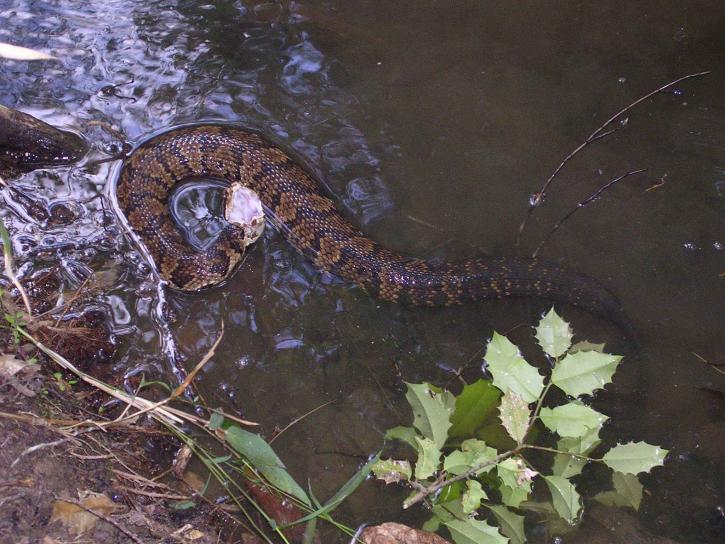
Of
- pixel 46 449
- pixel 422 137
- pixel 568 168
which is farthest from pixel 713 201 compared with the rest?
pixel 46 449

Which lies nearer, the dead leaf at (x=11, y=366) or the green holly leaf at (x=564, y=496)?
the dead leaf at (x=11, y=366)

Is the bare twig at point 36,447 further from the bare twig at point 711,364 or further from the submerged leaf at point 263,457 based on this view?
the bare twig at point 711,364

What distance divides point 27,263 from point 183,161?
54.1 inches

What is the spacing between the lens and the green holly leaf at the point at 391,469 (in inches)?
132

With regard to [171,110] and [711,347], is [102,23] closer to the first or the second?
[171,110]

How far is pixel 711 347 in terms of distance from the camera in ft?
14.1

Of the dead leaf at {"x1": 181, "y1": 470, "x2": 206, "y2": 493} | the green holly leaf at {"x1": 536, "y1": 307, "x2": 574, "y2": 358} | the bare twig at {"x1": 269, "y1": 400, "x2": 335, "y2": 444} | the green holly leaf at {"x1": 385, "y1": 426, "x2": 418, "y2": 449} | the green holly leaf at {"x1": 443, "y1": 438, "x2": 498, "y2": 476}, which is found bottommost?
the dead leaf at {"x1": 181, "y1": 470, "x2": 206, "y2": 493}

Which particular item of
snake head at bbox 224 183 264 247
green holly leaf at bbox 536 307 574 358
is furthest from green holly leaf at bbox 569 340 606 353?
snake head at bbox 224 183 264 247

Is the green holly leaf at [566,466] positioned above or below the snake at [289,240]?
below

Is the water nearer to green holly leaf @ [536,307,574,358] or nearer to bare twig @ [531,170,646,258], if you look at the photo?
bare twig @ [531,170,646,258]

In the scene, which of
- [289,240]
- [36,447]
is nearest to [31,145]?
[289,240]

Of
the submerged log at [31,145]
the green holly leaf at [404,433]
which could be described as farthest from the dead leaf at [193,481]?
the submerged log at [31,145]

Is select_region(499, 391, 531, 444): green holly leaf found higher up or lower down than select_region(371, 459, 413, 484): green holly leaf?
higher up

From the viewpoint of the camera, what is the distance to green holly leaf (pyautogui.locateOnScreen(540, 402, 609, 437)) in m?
3.10
